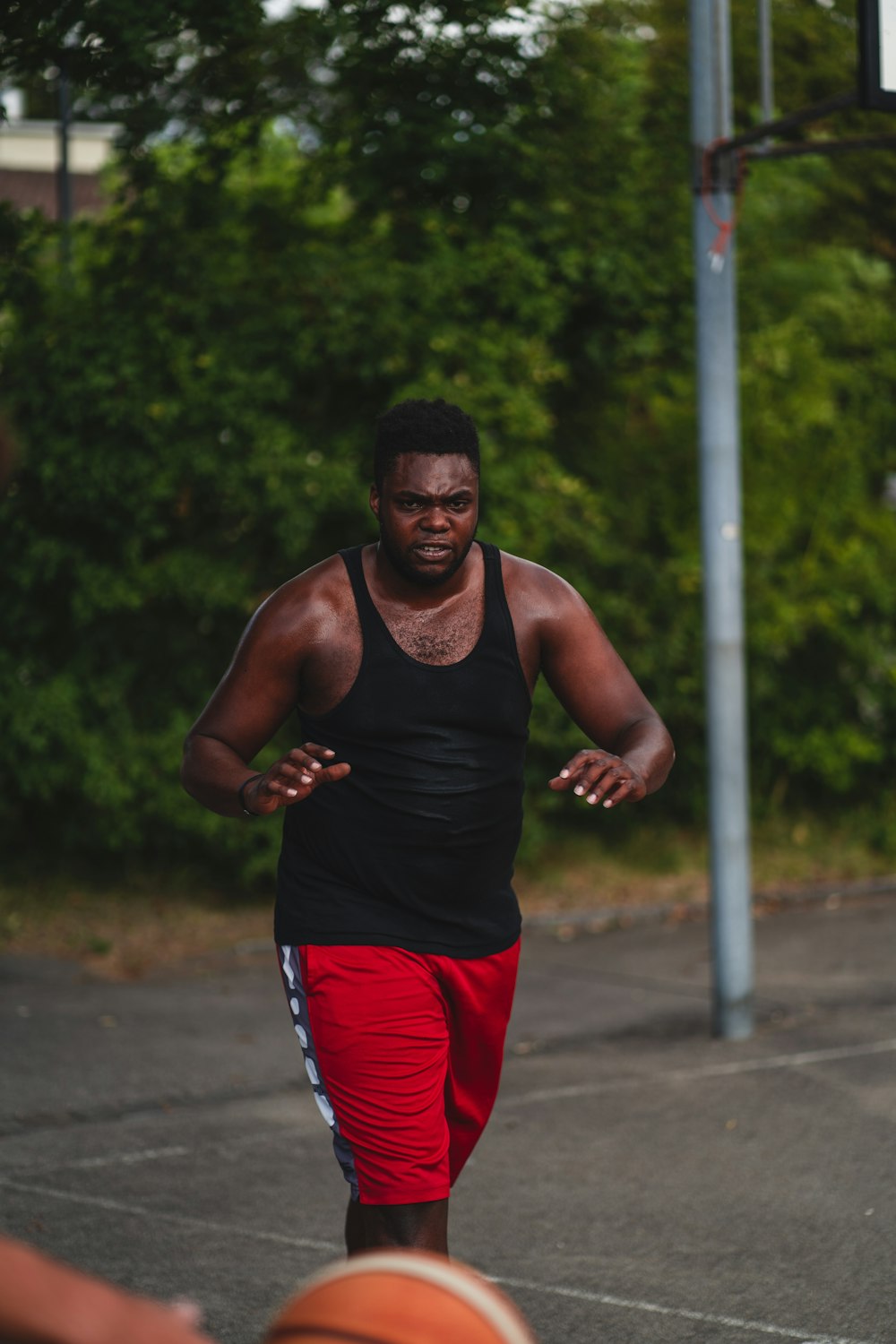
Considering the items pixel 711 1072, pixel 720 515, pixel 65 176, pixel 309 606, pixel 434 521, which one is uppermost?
pixel 65 176

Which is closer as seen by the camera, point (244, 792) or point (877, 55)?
point (244, 792)

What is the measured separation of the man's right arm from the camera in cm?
390

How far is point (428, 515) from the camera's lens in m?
3.85

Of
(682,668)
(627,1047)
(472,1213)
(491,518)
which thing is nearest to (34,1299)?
(472,1213)

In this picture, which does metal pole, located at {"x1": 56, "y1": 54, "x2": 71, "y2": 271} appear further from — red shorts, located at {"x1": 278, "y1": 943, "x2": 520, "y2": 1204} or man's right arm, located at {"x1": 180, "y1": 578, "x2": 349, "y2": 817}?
red shorts, located at {"x1": 278, "y1": 943, "x2": 520, "y2": 1204}

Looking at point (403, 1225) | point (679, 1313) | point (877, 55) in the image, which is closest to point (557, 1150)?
point (679, 1313)

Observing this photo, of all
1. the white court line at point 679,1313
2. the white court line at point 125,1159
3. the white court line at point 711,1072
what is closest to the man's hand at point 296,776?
the white court line at point 679,1313

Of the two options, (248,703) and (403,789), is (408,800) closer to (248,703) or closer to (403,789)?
(403,789)

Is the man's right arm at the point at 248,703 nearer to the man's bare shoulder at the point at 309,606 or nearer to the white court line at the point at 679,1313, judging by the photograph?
the man's bare shoulder at the point at 309,606

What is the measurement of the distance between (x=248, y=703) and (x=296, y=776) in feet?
1.71

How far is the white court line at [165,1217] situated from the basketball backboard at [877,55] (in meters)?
4.53

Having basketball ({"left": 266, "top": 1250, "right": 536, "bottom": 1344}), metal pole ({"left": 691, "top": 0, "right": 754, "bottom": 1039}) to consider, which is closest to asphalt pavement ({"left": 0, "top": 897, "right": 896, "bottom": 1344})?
metal pole ({"left": 691, "top": 0, "right": 754, "bottom": 1039})

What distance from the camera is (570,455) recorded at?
11133 mm

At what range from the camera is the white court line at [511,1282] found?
4.46m
